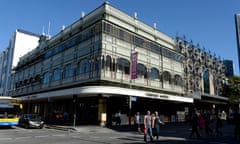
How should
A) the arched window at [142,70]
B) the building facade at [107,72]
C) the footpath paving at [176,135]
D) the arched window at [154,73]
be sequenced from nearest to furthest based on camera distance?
the footpath paving at [176,135], the building facade at [107,72], the arched window at [142,70], the arched window at [154,73]

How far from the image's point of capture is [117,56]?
2670cm

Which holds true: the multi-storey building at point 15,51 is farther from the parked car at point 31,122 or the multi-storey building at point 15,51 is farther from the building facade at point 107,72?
the parked car at point 31,122

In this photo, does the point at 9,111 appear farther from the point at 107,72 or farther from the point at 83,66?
the point at 107,72

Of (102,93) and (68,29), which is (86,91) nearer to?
(102,93)

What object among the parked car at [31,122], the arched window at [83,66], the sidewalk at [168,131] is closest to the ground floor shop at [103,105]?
the sidewalk at [168,131]

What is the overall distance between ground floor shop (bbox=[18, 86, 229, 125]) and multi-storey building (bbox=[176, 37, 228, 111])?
12272mm

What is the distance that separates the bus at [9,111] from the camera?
2038cm

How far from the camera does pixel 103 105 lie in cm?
2503

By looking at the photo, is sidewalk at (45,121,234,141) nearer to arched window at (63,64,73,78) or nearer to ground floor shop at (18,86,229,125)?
ground floor shop at (18,86,229,125)

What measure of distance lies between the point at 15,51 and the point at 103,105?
44.2 metres

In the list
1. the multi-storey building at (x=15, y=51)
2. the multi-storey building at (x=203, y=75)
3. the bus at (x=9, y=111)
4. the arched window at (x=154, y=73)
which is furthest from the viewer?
the multi-storey building at (x=15, y=51)

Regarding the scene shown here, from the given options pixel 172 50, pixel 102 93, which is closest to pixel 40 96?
pixel 102 93

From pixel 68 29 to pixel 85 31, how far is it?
19.6 feet

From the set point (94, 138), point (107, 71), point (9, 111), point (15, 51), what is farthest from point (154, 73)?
point (15, 51)
